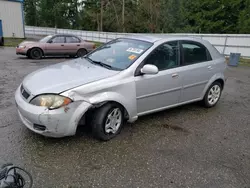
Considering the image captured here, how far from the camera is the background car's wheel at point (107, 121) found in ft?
9.60

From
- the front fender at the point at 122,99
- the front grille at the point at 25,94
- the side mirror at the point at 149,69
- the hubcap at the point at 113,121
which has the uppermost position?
the side mirror at the point at 149,69

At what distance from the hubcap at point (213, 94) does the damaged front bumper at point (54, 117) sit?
2895mm

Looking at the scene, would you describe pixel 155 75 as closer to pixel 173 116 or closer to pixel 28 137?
pixel 173 116

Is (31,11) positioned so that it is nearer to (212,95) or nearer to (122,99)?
(212,95)

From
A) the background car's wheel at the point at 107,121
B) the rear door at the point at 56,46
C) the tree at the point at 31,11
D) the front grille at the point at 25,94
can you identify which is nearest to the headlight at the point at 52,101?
the front grille at the point at 25,94

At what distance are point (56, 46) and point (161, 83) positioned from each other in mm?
9173

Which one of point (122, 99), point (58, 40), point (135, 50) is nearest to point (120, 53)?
point (135, 50)

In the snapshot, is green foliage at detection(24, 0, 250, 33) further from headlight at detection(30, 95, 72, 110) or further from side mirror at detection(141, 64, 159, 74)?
headlight at detection(30, 95, 72, 110)

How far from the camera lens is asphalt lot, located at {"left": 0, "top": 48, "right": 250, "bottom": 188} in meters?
2.38

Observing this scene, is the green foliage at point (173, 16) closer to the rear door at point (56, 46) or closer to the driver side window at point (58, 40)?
the driver side window at point (58, 40)

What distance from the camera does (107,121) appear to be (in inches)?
120

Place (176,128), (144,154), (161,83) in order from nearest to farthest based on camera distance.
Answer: (144,154)
(161,83)
(176,128)

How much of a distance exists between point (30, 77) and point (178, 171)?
2.53m

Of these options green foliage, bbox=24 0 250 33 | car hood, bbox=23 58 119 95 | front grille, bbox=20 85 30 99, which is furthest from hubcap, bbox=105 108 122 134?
green foliage, bbox=24 0 250 33
